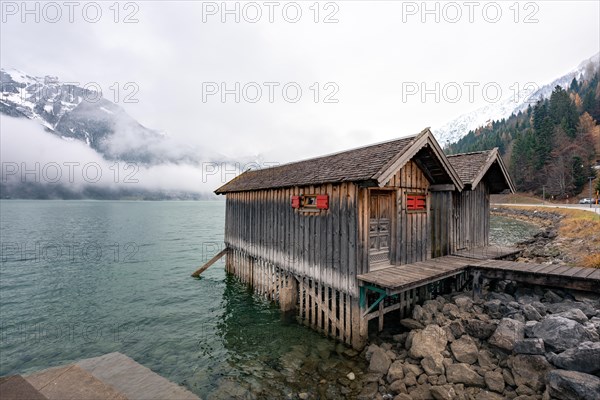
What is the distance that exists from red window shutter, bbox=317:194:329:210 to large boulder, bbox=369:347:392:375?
5.09m

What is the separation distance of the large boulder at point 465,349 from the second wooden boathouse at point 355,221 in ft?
9.07

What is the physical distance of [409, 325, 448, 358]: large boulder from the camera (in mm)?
7941

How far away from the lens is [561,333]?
693 cm

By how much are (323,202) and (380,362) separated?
5536mm

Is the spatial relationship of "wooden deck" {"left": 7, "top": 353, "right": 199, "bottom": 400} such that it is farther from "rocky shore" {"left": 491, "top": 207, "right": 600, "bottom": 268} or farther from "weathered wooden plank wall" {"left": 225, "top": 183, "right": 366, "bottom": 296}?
"rocky shore" {"left": 491, "top": 207, "right": 600, "bottom": 268}

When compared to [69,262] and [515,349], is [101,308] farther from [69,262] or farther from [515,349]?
[515,349]

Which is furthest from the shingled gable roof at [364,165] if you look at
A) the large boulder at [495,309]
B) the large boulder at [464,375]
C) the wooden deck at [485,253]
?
the large boulder at [464,375]

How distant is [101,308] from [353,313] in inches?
570

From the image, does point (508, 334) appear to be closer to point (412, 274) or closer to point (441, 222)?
point (412, 274)

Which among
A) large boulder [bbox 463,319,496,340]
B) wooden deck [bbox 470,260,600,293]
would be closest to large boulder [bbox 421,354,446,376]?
large boulder [bbox 463,319,496,340]

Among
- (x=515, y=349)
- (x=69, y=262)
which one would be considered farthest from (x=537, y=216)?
(x=69, y=262)

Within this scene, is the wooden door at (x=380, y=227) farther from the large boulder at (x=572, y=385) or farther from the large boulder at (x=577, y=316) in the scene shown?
the large boulder at (x=572, y=385)

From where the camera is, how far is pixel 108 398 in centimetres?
460

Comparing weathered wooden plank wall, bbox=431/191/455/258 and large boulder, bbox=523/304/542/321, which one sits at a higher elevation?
weathered wooden plank wall, bbox=431/191/455/258
